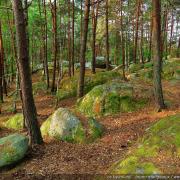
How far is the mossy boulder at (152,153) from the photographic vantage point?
21.0ft

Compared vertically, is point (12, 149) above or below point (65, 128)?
below

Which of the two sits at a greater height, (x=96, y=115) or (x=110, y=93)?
(x=110, y=93)

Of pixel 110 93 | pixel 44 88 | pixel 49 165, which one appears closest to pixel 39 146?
pixel 49 165

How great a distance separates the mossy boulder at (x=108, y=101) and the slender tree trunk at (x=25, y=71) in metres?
4.27

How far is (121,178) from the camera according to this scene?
6.32m

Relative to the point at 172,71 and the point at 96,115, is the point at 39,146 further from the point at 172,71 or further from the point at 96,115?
the point at 172,71

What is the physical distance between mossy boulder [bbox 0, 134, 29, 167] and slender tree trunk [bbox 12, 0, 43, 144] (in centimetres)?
74

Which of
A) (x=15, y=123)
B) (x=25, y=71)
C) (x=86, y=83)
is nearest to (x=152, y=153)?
(x=25, y=71)

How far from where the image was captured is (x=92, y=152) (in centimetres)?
876

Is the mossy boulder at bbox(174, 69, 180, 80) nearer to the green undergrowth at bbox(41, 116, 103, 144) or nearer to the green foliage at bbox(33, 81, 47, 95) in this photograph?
the green foliage at bbox(33, 81, 47, 95)

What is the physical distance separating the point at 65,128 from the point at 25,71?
2562 mm

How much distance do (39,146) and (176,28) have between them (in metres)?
40.3

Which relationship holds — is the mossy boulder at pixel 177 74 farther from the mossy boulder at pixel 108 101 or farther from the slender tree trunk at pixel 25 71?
the slender tree trunk at pixel 25 71

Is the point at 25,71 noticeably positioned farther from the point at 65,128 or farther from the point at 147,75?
the point at 147,75
